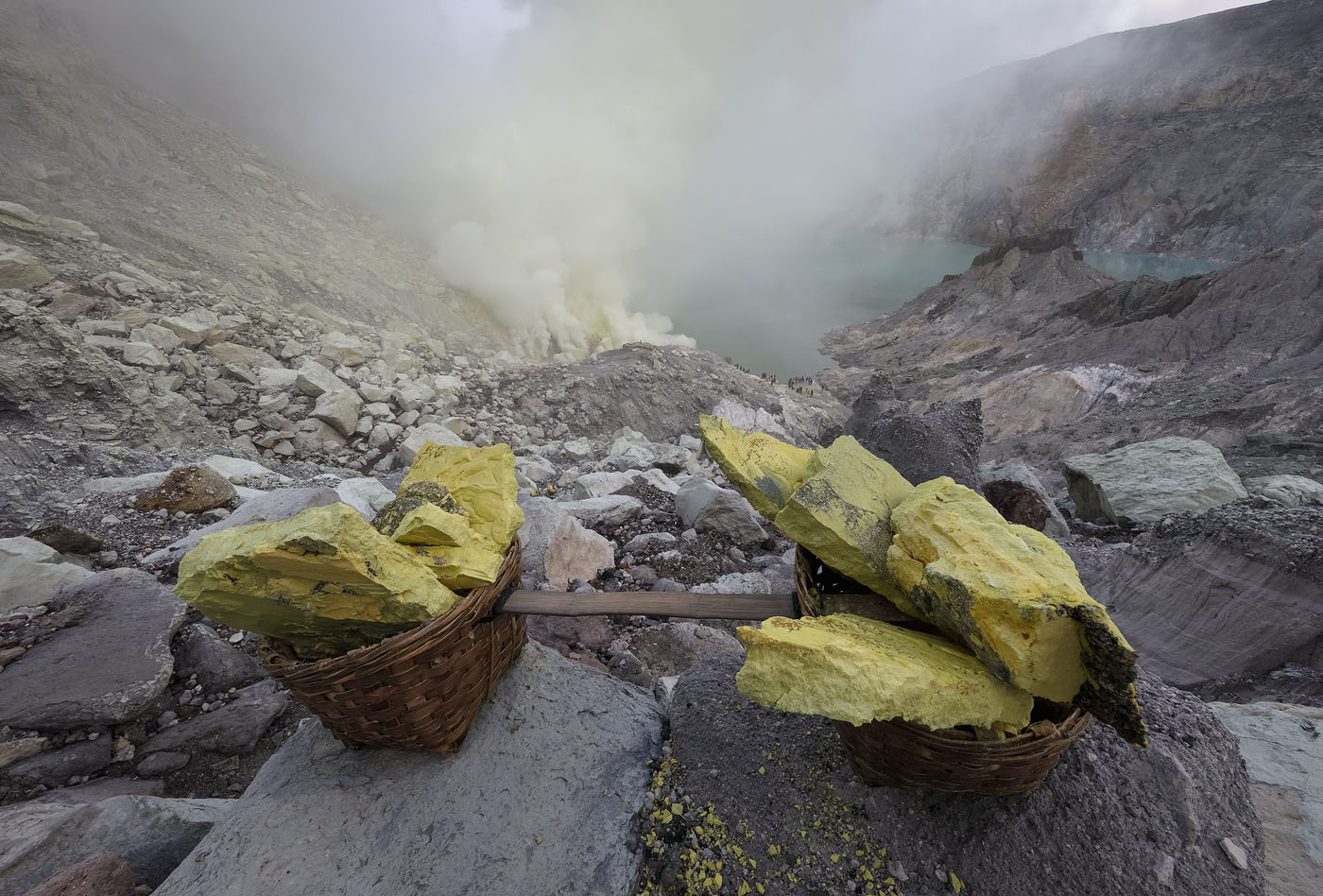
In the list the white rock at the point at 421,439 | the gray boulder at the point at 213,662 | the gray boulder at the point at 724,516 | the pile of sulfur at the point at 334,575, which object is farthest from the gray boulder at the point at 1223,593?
the white rock at the point at 421,439

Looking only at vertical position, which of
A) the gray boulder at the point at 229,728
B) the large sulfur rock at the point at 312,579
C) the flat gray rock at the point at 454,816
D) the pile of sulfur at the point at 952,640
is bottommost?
the gray boulder at the point at 229,728

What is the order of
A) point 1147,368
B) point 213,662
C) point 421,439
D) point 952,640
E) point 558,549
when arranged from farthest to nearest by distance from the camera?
point 1147,368, point 421,439, point 558,549, point 213,662, point 952,640

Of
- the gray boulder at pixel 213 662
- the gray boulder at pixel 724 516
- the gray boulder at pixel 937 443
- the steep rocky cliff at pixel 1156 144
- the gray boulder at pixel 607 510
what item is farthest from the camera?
the steep rocky cliff at pixel 1156 144

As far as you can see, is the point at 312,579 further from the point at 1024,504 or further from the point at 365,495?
the point at 1024,504

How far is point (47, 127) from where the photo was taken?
8500 millimetres

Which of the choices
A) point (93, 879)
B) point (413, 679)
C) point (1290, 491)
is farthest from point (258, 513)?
point (1290, 491)

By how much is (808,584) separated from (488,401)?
21.3 feet

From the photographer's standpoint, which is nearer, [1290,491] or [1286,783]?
[1286,783]

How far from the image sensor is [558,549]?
96.2 inches

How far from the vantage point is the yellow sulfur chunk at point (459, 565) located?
1200 millimetres

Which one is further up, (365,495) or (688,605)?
(688,605)

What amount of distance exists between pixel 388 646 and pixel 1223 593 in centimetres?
260

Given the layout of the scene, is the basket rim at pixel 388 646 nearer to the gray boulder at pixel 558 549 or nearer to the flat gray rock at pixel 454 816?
the flat gray rock at pixel 454 816

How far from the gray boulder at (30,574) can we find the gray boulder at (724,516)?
2671 millimetres
